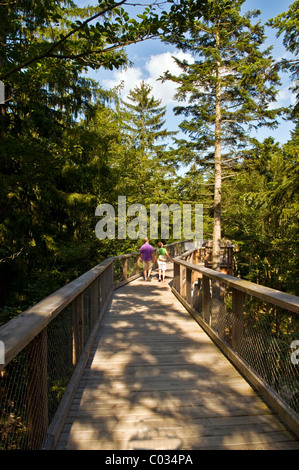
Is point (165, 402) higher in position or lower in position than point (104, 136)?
lower

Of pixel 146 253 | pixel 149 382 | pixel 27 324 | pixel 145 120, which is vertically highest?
pixel 145 120

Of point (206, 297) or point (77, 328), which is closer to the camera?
point (77, 328)

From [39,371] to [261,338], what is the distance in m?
2.34

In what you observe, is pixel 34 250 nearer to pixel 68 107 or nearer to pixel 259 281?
pixel 68 107

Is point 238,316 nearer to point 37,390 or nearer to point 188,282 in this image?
point 37,390

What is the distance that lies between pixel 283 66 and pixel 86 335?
27.5ft

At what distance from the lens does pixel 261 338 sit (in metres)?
3.33

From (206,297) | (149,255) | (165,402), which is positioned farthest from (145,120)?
(165,402)

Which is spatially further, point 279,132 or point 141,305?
point 279,132

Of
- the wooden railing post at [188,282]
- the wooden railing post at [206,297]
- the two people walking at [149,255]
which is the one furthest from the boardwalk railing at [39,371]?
the two people walking at [149,255]

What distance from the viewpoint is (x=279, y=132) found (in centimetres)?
1714

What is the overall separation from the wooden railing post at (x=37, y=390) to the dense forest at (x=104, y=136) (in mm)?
3168

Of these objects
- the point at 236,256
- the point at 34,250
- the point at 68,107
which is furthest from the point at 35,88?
the point at 236,256

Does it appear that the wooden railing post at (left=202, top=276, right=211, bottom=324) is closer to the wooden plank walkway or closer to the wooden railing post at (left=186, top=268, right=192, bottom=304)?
the wooden plank walkway
